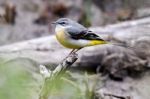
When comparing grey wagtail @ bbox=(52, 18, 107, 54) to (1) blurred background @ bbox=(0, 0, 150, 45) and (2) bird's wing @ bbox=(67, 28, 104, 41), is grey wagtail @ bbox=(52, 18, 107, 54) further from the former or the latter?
(1) blurred background @ bbox=(0, 0, 150, 45)

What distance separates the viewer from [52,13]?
805 cm

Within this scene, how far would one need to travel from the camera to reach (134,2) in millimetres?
8055

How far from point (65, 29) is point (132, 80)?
5.60 feet

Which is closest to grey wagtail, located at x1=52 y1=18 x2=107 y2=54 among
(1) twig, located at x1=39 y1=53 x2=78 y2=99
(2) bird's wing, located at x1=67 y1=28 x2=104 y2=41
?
(2) bird's wing, located at x1=67 y1=28 x2=104 y2=41

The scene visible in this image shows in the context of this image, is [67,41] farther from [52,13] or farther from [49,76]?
[52,13]

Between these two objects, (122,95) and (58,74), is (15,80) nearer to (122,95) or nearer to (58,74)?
(58,74)

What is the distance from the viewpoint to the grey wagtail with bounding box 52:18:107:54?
347 centimetres

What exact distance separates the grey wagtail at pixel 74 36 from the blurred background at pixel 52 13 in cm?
371

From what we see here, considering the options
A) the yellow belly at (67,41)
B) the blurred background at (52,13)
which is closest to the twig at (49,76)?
the yellow belly at (67,41)

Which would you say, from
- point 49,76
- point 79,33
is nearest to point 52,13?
point 79,33

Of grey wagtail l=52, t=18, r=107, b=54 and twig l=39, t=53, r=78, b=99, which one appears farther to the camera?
grey wagtail l=52, t=18, r=107, b=54

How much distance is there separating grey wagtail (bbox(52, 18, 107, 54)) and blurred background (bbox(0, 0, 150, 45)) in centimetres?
371

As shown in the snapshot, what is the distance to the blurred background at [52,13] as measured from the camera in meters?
7.48

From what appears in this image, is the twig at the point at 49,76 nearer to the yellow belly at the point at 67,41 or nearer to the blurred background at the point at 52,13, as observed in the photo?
the yellow belly at the point at 67,41
